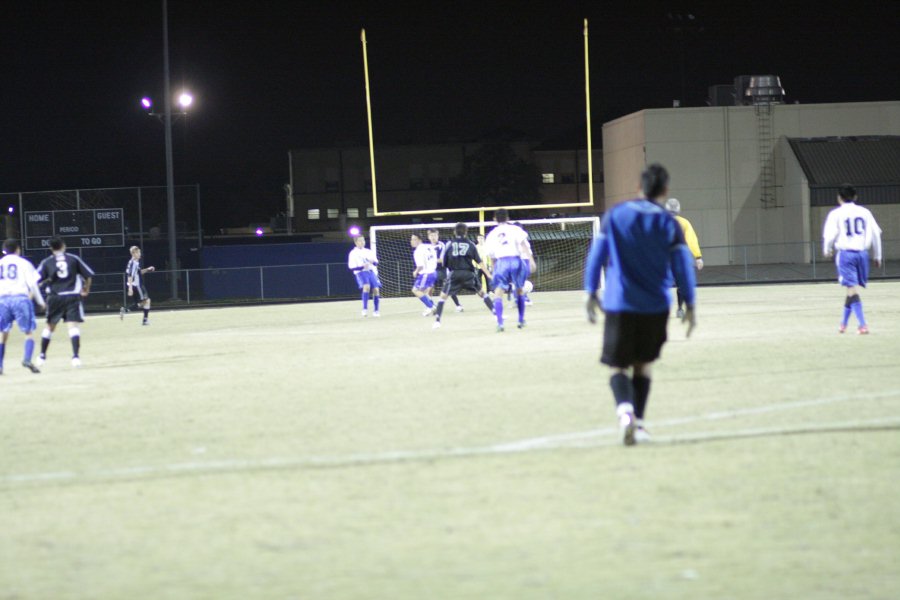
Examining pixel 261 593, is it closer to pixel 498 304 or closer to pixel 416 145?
pixel 498 304

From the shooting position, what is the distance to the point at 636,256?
8.30m

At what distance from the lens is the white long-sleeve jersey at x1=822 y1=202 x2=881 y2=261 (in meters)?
16.5

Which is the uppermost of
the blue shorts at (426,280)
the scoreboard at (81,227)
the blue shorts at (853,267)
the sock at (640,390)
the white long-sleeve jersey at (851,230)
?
the scoreboard at (81,227)

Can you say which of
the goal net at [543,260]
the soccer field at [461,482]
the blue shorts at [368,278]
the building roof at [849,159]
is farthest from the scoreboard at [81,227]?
the soccer field at [461,482]

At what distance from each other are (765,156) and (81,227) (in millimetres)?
30705

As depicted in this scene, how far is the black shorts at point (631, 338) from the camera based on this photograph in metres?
8.23

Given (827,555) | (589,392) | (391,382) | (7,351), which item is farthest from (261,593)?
(7,351)

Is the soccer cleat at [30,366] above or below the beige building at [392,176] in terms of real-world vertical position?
below

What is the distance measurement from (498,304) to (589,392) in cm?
912

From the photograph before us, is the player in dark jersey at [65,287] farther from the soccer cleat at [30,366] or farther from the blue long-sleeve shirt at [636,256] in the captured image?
the blue long-sleeve shirt at [636,256]

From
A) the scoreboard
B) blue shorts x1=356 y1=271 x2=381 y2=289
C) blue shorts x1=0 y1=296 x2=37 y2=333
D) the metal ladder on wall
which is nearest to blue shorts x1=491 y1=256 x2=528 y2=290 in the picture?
blue shorts x1=0 y1=296 x2=37 y2=333

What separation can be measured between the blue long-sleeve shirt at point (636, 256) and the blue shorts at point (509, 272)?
12.3 m

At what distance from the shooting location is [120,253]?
4806 centimetres

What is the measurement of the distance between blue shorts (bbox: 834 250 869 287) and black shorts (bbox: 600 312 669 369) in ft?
29.5
